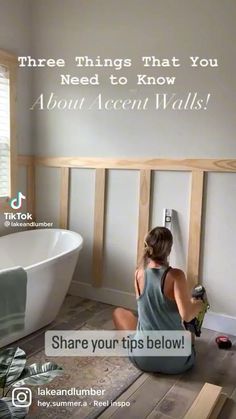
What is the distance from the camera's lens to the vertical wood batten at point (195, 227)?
286 centimetres

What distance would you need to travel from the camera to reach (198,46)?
110 inches

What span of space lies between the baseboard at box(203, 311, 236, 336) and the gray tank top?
73 centimetres

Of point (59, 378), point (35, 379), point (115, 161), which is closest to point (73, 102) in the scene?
point (115, 161)

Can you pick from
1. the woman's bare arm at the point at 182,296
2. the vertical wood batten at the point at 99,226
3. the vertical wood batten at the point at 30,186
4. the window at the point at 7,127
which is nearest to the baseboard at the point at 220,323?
the woman's bare arm at the point at 182,296

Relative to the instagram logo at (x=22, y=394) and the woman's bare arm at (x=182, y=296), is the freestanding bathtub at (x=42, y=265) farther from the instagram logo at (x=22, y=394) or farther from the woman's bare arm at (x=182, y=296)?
the woman's bare arm at (x=182, y=296)

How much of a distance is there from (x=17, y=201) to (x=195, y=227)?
1705 millimetres

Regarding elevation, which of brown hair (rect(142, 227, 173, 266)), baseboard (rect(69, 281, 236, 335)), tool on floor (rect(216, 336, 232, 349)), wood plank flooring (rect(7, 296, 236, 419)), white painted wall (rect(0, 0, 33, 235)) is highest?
white painted wall (rect(0, 0, 33, 235))

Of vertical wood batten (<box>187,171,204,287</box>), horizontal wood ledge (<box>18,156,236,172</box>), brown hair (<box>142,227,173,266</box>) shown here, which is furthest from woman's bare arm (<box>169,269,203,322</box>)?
horizontal wood ledge (<box>18,156,236,172</box>)

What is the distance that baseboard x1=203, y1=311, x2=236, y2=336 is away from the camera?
2.87 metres

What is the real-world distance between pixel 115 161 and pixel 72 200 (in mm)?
592

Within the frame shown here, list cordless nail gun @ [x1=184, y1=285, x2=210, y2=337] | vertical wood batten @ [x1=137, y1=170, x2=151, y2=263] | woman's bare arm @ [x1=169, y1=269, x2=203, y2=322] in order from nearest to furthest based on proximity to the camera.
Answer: woman's bare arm @ [x1=169, y1=269, x2=203, y2=322] < cordless nail gun @ [x1=184, y1=285, x2=210, y2=337] < vertical wood batten @ [x1=137, y1=170, x2=151, y2=263]

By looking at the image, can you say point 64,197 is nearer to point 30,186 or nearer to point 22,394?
point 30,186

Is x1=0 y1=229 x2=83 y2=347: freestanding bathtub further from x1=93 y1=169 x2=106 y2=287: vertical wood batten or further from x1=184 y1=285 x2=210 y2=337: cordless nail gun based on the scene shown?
x1=184 y1=285 x2=210 y2=337: cordless nail gun

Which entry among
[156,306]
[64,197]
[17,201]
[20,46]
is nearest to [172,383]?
[156,306]
